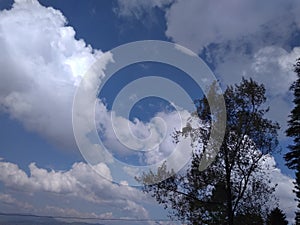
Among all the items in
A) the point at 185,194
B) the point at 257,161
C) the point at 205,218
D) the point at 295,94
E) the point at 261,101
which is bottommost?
the point at 205,218

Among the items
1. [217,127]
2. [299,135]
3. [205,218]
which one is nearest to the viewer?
[205,218]

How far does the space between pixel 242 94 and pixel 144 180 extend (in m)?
8.58

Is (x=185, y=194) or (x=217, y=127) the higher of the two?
(x=217, y=127)

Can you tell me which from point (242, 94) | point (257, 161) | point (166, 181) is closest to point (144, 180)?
point (166, 181)

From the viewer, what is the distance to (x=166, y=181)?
65.8ft

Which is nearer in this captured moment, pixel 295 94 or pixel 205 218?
pixel 205 218

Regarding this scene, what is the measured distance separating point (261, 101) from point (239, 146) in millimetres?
3527

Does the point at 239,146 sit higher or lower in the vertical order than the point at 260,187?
higher

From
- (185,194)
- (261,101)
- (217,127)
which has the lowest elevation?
(185,194)

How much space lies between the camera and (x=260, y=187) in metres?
19.7

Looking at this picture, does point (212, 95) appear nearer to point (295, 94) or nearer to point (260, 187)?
point (260, 187)

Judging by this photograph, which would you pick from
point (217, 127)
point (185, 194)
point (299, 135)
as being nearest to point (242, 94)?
point (217, 127)

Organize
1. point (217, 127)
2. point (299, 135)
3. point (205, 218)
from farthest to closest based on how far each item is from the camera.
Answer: point (299, 135) → point (217, 127) → point (205, 218)

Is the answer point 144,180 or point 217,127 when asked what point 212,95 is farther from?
point 144,180
